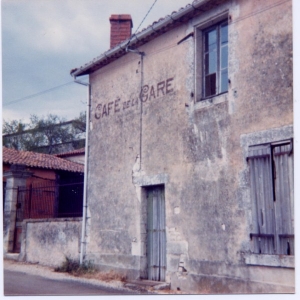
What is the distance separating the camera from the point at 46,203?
43.7 ft

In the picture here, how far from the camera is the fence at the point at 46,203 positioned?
12883 mm

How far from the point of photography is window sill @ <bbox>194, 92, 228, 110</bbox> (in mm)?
7550

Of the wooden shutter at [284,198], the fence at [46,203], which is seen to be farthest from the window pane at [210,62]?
the fence at [46,203]

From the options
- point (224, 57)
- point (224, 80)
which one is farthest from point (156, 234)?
point (224, 57)

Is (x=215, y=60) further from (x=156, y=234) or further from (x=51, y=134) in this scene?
(x=51, y=134)

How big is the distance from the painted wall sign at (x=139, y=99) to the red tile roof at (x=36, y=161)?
5.70 metres

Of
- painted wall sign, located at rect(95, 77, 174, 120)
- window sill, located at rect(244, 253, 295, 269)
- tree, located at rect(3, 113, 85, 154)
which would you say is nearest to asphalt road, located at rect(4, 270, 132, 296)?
window sill, located at rect(244, 253, 295, 269)

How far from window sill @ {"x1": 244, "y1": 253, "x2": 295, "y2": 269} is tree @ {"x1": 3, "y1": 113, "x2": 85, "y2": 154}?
1799cm

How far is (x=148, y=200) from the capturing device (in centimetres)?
916

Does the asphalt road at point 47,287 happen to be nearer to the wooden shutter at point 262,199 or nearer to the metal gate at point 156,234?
the metal gate at point 156,234

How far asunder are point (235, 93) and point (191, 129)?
115 centimetres
